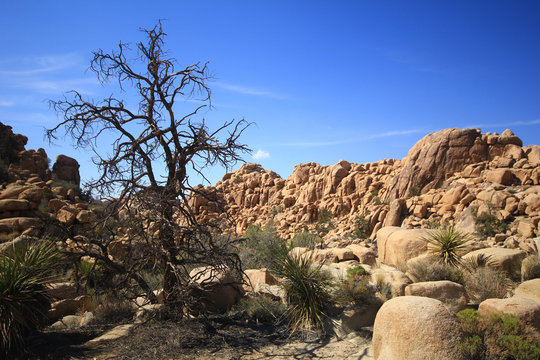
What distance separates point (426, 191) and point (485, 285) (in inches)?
901

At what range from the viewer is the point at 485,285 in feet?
35.1

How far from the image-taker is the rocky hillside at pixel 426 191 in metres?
23.4

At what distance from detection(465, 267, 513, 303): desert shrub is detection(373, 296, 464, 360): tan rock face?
15.7ft

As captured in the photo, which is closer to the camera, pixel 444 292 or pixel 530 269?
pixel 444 292

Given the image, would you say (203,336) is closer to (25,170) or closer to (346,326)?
(346,326)

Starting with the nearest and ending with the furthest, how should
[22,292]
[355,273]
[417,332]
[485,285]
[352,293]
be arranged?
[417,332]
[22,292]
[352,293]
[485,285]
[355,273]

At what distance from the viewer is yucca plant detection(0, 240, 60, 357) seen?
22.5 feet

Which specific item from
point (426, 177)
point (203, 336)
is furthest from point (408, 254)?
point (426, 177)

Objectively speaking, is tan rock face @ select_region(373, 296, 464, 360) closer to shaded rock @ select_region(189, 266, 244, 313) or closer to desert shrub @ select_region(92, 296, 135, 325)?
shaded rock @ select_region(189, 266, 244, 313)

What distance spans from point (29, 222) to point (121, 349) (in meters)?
13.0

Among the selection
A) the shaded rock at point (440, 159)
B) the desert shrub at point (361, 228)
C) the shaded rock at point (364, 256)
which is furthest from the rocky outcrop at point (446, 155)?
the shaded rock at point (364, 256)

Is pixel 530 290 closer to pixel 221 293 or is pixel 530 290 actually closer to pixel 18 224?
pixel 221 293

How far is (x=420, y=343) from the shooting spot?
6.35 metres

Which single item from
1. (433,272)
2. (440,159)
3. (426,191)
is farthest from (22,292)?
(440,159)
